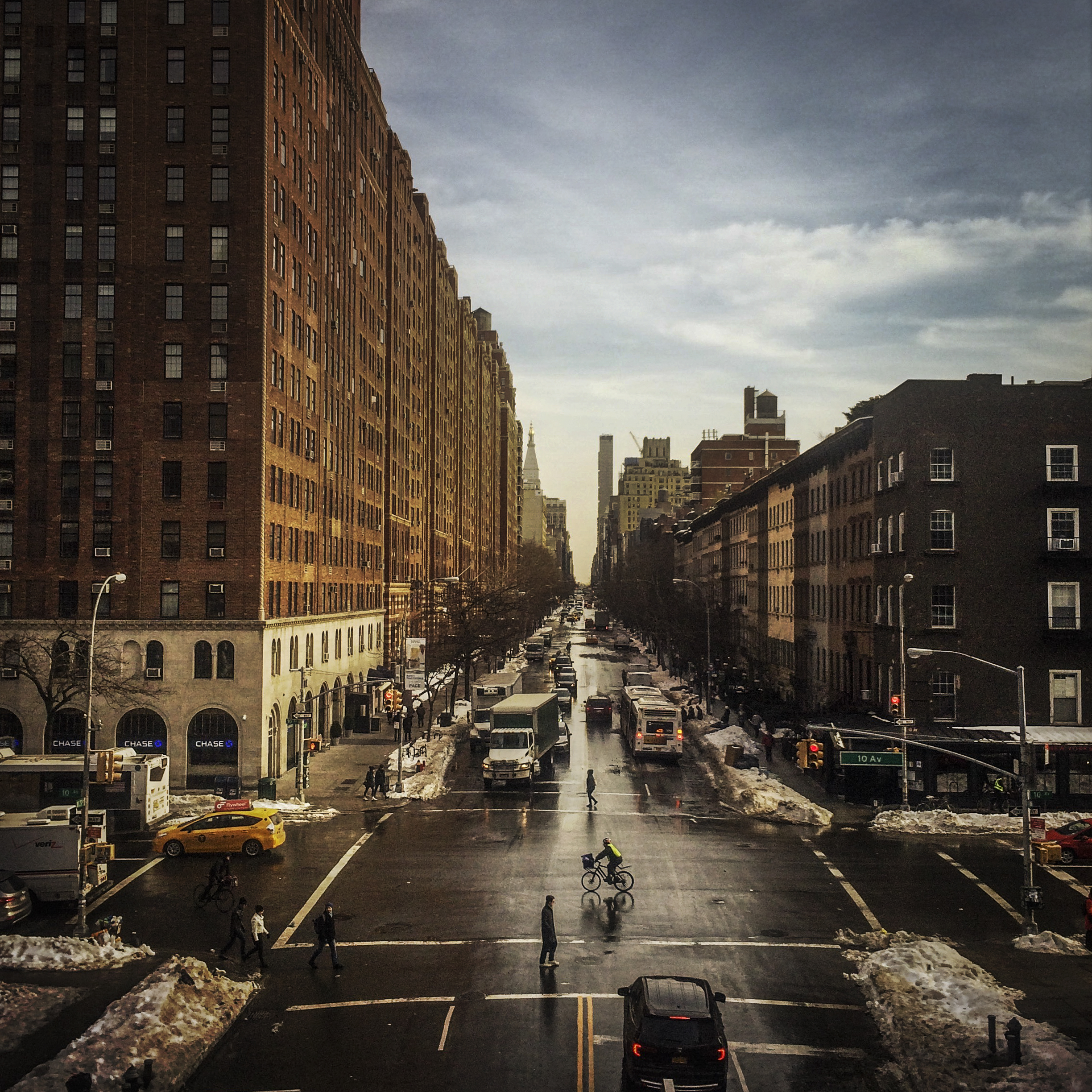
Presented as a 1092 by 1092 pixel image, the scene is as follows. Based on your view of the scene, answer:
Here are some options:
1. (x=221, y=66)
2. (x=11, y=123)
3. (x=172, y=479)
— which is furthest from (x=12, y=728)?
→ (x=221, y=66)

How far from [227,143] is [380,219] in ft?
131

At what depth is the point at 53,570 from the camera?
5012cm

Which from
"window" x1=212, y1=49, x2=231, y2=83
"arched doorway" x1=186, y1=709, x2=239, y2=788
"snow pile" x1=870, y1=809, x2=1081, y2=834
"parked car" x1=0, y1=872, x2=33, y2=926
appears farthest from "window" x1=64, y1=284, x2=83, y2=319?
"snow pile" x1=870, y1=809, x2=1081, y2=834

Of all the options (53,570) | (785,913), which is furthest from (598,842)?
(53,570)

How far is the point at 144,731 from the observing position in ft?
162

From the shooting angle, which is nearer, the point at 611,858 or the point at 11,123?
the point at 611,858

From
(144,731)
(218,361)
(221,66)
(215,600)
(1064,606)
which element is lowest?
(144,731)

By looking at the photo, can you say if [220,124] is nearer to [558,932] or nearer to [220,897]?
[220,897]

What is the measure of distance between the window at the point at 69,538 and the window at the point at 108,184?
634 inches

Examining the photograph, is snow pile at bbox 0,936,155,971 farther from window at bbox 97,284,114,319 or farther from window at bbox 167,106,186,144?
window at bbox 167,106,186,144

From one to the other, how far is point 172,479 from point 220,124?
1810 cm

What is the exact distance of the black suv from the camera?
17219 mm

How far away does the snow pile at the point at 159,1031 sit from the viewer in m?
18.3

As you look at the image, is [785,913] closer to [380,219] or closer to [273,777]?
[273,777]
